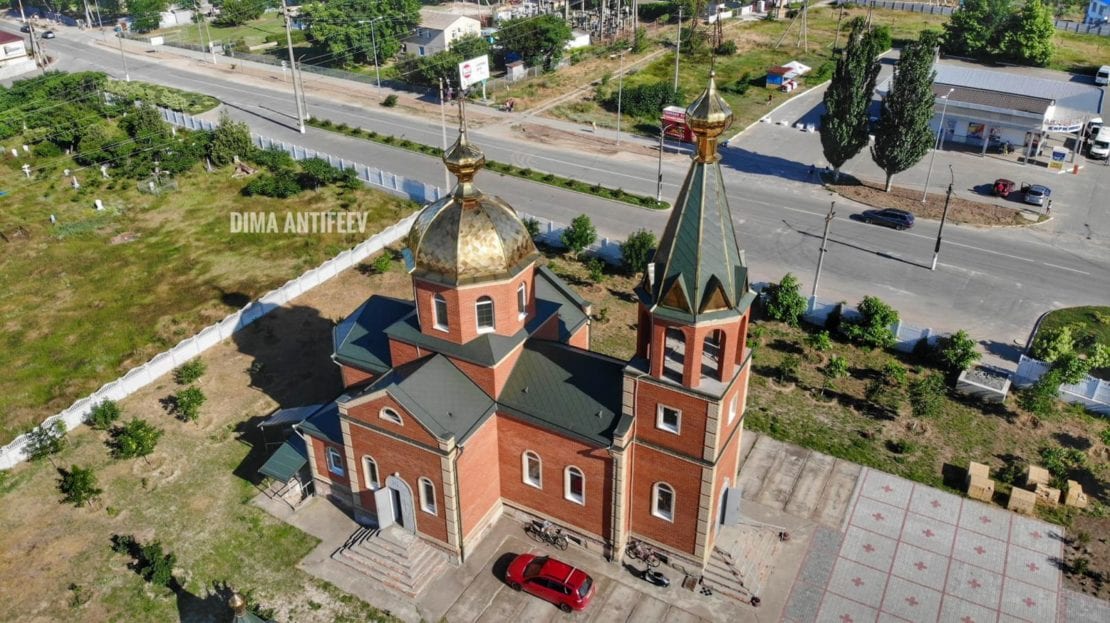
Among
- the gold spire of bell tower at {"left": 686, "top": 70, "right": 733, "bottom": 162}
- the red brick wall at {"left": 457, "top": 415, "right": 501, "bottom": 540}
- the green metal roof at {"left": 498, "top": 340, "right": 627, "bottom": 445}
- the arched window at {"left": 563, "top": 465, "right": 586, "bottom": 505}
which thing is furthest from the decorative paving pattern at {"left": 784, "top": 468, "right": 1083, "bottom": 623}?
the gold spire of bell tower at {"left": 686, "top": 70, "right": 733, "bottom": 162}

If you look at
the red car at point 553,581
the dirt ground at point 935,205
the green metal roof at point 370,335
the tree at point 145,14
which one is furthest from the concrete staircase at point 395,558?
the tree at point 145,14

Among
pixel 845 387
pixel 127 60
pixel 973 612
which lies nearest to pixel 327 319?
pixel 845 387

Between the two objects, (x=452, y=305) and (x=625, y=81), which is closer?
(x=452, y=305)

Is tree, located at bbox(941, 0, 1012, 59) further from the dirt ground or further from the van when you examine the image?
the dirt ground

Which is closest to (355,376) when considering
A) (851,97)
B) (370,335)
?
(370,335)

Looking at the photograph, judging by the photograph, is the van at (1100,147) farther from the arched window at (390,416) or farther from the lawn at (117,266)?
the arched window at (390,416)

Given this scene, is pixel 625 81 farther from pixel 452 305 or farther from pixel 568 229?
pixel 452 305
